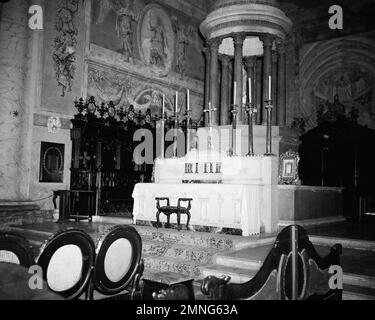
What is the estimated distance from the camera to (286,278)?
278 centimetres

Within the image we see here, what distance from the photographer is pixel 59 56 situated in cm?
1111

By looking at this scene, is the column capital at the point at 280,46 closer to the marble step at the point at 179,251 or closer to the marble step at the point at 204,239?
the marble step at the point at 204,239

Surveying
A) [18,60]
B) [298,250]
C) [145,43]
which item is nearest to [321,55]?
[145,43]

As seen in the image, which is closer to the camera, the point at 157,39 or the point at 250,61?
the point at 250,61

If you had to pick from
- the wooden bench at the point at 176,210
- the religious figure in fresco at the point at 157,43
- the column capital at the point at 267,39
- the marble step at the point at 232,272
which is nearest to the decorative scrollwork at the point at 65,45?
the religious figure in fresco at the point at 157,43

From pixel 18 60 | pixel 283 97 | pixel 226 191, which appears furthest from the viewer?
pixel 283 97

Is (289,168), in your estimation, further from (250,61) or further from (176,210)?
(250,61)

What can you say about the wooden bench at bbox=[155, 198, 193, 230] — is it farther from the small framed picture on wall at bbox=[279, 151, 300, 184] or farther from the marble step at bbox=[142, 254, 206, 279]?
the small framed picture on wall at bbox=[279, 151, 300, 184]

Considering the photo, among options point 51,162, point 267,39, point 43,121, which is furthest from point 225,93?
point 51,162

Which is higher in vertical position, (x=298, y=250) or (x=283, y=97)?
(x=283, y=97)

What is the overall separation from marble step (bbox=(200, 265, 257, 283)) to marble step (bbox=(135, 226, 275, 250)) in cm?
90

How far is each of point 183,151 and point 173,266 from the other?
29.4ft
